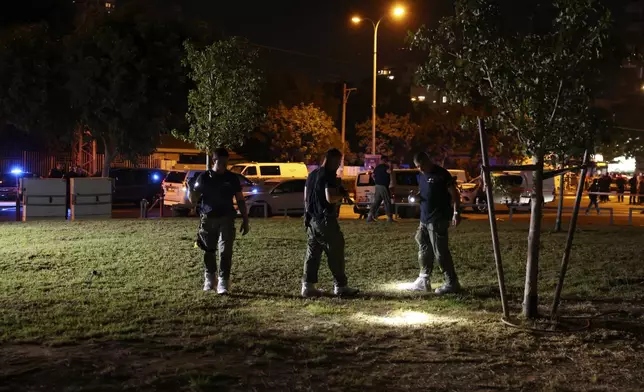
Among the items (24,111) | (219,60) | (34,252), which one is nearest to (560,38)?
(34,252)

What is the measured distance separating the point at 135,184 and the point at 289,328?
23.8 meters

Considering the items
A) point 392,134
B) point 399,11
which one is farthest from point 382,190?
point 392,134

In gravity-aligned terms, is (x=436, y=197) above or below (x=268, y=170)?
below

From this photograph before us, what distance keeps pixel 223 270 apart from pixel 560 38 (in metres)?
4.51

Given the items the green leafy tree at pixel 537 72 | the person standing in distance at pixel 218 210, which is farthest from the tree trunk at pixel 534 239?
the person standing in distance at pixel 218 210

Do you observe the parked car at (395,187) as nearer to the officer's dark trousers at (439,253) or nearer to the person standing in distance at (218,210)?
the officer's dark trousers at (439,253)

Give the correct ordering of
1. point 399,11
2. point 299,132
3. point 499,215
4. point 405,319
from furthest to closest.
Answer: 1. point 299,132
2. point 399,11
3. point 499,215
4. point 405,319

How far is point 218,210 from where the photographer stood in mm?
9094

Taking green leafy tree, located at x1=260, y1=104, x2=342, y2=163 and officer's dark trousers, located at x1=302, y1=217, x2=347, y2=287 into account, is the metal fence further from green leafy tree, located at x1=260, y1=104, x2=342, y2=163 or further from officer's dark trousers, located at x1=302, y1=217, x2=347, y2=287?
officer's dark trousers, located at x1=302, y1=217, x2=347, y2=287

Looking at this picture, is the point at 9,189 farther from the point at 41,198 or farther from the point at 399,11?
the point at 399,11

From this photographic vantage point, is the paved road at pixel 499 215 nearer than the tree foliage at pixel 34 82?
Yes

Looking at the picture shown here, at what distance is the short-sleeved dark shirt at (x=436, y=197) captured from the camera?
930 cm

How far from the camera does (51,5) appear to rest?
40438 millimetres

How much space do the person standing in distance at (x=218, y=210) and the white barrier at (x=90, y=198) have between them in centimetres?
1204
